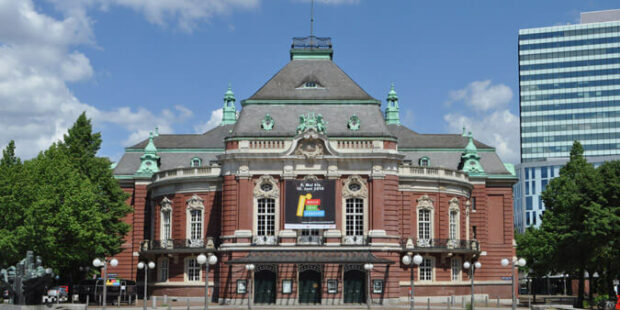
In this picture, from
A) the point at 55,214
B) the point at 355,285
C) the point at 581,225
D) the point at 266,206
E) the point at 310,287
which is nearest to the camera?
the point at 581,225

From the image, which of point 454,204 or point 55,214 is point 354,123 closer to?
point 454,204

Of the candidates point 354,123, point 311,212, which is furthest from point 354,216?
point 354,123

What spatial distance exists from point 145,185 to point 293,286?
21.3 m

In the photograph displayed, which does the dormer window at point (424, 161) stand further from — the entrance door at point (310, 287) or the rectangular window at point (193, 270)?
the rectangular window at point (193, 270)

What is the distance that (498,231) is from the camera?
7906 centimetres

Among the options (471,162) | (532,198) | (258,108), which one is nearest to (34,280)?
(258,108)

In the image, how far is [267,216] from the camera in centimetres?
6588

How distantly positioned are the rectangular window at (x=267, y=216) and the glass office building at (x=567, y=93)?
108 m

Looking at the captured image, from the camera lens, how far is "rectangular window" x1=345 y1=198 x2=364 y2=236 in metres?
65.8

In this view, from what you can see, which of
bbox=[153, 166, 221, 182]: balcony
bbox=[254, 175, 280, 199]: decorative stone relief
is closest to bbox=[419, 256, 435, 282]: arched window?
bbox=[254, 175, 280, 199]: decorative stone relief

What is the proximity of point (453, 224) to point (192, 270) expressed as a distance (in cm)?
2287

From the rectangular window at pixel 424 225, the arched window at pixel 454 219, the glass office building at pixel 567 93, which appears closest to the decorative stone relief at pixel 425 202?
the rectangular window at pixel 424 225

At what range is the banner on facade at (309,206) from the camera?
6462 cm

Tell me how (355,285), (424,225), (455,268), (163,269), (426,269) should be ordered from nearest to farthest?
1. (355,285)
2. (426,269)
3. (424,225)
4. (455,268)
5. (163,269)
